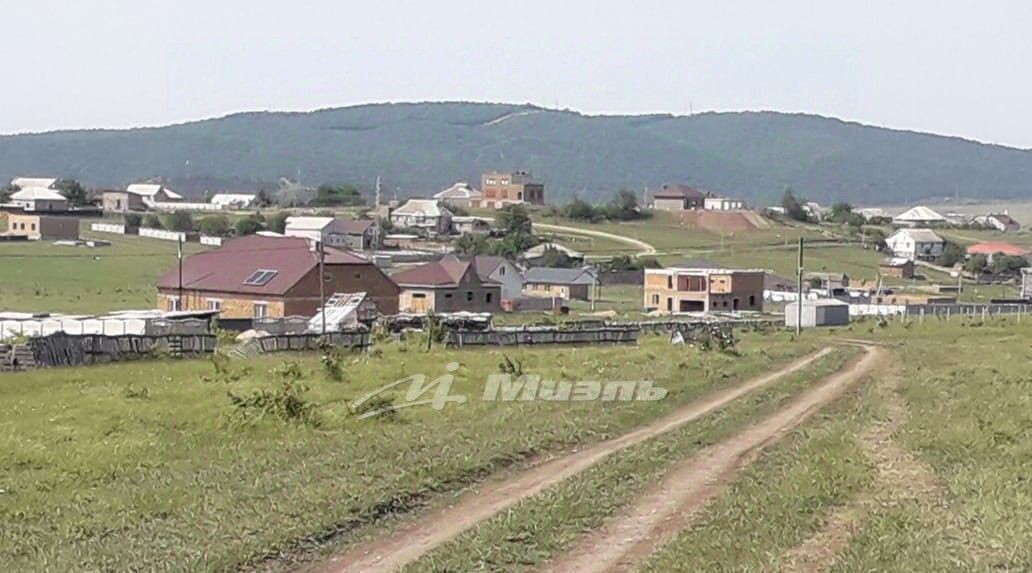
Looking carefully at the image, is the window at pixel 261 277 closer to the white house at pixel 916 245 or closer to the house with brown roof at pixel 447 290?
the house with brown roof at pixel 447 290

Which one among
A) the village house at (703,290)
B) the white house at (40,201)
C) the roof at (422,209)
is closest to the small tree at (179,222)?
the white house at (40,201)

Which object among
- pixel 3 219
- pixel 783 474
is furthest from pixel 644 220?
pixel 783 474

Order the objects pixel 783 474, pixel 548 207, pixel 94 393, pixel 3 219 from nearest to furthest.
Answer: pixel 783 474
pixel 94 393
pixel 3 219
pixel 548 207

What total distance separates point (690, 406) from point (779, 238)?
337ft

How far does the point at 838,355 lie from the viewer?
104ft

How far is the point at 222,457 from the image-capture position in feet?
48.1

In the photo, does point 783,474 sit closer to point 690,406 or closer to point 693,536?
point 693,536

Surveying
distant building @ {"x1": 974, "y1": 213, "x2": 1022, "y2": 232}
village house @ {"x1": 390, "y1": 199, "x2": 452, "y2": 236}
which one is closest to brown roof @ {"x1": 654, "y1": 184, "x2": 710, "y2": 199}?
distant building @ {"x1": 974, "y1": 213, "x2": 1022, "y2": 232}

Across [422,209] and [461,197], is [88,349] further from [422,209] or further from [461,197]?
[461,197]

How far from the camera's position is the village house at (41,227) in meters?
88.9

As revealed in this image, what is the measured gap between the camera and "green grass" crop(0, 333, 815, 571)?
10.5 meters

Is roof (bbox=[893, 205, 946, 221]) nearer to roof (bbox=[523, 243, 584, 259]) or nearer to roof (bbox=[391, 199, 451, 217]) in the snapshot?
roof (bbox=[391, 199, 451, 217])

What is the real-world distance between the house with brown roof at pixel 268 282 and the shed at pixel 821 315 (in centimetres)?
1633

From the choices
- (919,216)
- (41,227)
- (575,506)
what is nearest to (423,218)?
(41,227)
